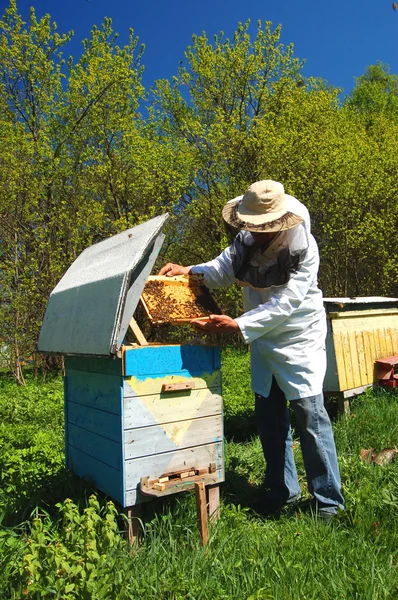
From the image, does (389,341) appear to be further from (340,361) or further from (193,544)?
(193,544)

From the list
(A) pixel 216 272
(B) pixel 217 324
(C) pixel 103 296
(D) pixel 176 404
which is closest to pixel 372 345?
(A) pixel 216 272

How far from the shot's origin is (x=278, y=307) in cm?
277

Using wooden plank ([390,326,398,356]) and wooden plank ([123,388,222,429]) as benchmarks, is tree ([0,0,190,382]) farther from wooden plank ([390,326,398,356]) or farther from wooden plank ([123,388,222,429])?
wooden plank ([123,388,222,429])

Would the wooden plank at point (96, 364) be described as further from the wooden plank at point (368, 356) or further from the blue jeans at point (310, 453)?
the wooden plank at point (368, 356)

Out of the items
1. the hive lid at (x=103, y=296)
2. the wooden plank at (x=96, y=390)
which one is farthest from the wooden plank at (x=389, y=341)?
the wooden plank at (x=96, y=390)

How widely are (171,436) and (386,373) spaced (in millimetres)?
3691

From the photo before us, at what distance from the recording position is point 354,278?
43.7ft

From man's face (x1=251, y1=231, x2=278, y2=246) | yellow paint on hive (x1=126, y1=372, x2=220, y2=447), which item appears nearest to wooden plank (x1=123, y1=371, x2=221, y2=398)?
yellow paint on hive (x1=126, y1=372, x2=220, y2=447)

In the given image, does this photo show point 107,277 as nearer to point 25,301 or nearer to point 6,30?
point 25,301

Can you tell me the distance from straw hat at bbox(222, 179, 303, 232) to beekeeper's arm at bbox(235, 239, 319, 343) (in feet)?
0.99

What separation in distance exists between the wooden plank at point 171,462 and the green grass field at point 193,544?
0.17 m

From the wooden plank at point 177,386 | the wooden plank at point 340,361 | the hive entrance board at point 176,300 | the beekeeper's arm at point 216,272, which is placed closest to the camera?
the wooden plank at point 177,386

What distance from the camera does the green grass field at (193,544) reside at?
1950 millimetres

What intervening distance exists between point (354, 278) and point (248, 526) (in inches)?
450
